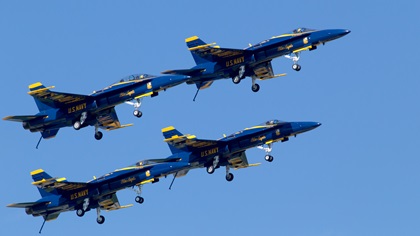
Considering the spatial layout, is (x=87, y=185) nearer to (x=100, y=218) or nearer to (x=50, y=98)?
(x=100, y=218)

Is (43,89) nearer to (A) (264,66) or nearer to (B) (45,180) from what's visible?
(B) (45,180)

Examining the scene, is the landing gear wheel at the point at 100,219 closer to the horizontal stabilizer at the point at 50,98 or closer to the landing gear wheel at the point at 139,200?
the landing gear wheel at the point at 139,200

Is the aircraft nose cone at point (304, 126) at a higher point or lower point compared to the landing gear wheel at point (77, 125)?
lower

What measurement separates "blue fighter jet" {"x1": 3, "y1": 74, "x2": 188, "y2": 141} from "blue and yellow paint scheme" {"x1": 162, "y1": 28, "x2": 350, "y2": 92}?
7.99ft

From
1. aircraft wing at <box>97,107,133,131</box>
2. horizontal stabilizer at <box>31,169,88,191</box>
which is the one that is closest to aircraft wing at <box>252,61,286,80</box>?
aircraft wing at <box>97,107,133,131</box>

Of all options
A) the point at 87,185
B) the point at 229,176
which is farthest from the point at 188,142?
the point at 87,185

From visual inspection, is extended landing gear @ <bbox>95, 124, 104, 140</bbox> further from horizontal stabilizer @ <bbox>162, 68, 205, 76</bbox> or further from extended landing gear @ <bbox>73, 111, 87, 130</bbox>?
horizontal stabilizer @ <bbox>162, 68, 205, 76</bbox>

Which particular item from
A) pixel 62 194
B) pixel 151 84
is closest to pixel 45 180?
pixel 62 194

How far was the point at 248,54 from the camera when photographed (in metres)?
149

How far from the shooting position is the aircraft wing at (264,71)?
151 m

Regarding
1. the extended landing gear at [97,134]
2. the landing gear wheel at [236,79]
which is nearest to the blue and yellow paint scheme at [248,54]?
the landing gear wheel at [236,79]

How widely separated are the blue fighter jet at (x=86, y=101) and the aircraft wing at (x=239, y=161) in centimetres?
904

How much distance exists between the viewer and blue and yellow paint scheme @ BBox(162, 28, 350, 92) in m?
148

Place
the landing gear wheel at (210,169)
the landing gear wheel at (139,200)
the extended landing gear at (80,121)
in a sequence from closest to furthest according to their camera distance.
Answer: the extended landing gear at (80,121)
the landing gear wheel at (139,200)
the landing gear wheel at (210,169)
